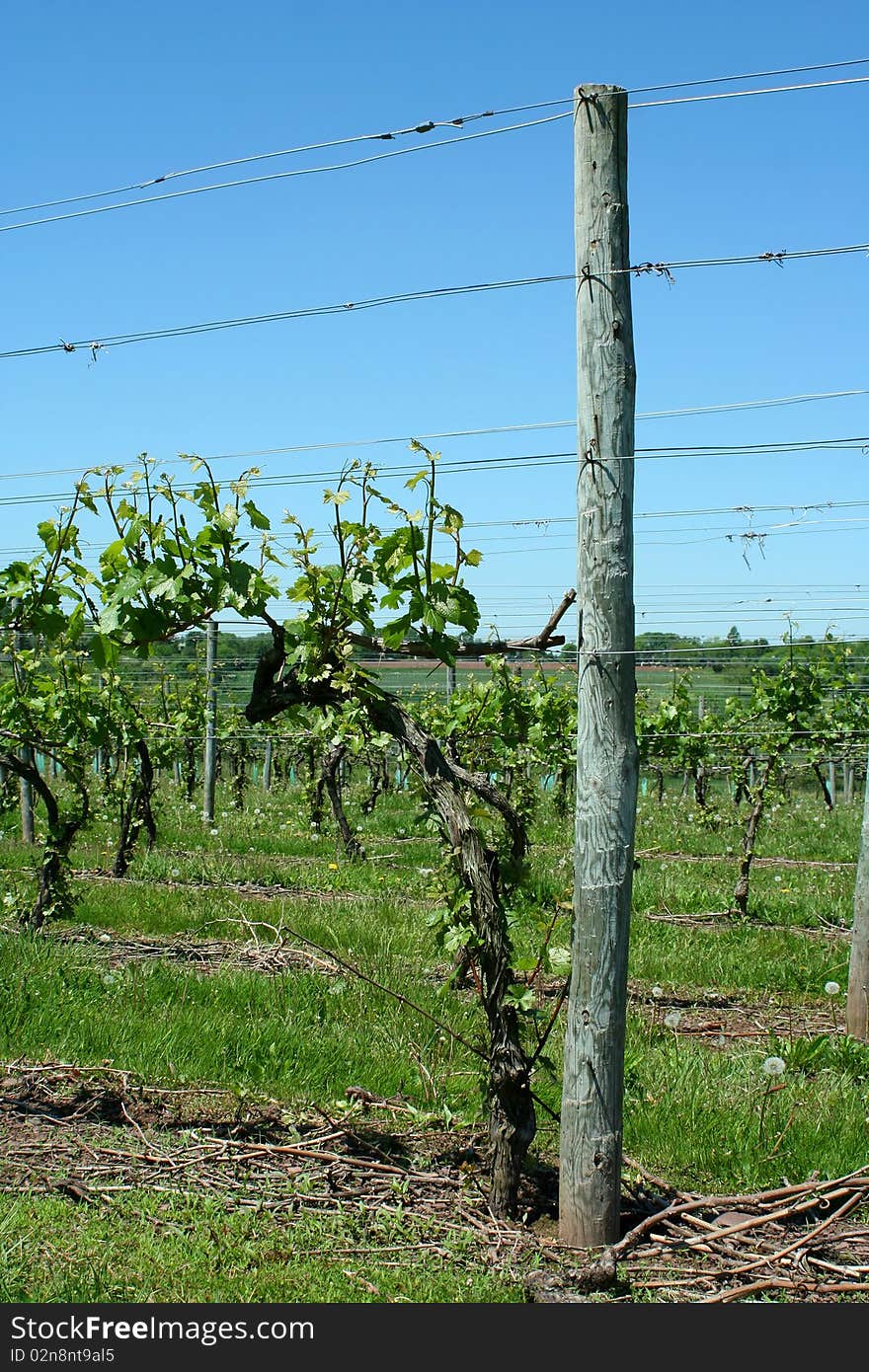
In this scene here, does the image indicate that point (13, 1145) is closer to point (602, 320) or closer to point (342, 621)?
point (342, 621)

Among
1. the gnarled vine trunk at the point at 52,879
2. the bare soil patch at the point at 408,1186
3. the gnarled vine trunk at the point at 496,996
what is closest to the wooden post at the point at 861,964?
the bare soil patch at the point at 408,1186

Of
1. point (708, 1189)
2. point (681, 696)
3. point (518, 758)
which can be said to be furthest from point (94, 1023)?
point (681, 696)

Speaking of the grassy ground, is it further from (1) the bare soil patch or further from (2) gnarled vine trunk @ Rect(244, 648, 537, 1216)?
(2) gnarled vine trunk @ Rect(244, 648, 537, 1216)

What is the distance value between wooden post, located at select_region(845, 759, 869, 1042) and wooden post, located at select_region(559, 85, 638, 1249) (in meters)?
2.87

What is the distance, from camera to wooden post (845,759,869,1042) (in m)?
6.11

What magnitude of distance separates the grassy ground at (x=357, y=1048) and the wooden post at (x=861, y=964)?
22 cm

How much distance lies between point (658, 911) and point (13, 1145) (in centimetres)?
638

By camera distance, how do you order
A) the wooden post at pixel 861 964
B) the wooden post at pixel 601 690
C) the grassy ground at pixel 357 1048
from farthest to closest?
the wooden post at pixel 861 964 → the wooden post at pixel 601 690 → the grassy ground at pixel 357 1048

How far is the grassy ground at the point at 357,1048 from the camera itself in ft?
11.5

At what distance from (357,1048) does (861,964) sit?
2.69 meters

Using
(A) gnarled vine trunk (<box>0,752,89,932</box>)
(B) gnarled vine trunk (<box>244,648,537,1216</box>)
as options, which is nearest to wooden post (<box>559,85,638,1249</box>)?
(B) gnarled vine trunk (<box>244,648,537,1216</box>)

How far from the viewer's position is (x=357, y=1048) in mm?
5277

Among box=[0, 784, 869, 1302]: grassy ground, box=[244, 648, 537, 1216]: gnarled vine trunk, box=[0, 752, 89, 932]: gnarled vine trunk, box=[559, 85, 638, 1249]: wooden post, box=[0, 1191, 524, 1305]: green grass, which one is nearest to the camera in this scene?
box=[0, 1191, 524, 1305]: green grass

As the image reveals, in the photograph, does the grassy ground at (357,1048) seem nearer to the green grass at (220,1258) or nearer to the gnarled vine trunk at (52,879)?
the green grass at (220,1258)
